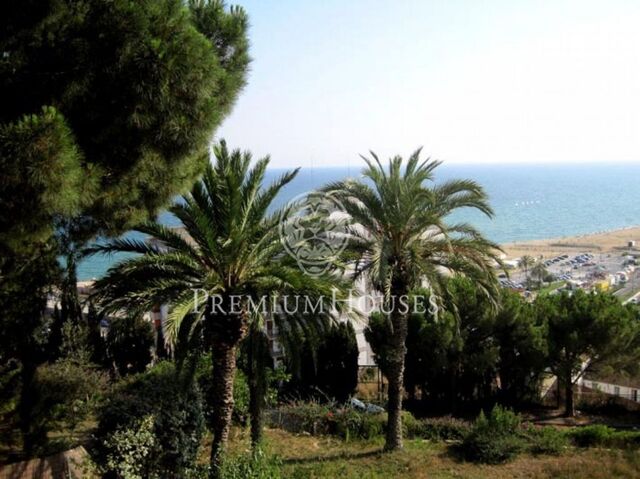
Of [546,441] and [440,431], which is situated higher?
[546,441]

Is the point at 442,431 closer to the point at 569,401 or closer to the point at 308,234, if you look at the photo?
the point at 308,234

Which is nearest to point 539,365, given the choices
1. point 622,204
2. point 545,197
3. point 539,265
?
point 539,265

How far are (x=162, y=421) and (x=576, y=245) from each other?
9152cm

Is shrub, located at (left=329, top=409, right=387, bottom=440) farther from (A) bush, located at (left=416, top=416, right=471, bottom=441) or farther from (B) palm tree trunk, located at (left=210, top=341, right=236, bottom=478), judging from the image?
(B) palm tree trunk, located at (left=210, top=341, right=236, bottom=478)

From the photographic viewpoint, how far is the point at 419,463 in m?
10.4

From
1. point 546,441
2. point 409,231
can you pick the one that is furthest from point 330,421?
point 409,231

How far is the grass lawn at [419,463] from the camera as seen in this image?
9703mm

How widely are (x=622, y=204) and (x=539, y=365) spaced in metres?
161

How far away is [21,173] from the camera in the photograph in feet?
15.2

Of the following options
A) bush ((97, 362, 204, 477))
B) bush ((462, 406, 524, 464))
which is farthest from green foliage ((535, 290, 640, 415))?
bush ((97, 362, 204, 477))

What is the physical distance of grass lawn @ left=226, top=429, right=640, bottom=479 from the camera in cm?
970

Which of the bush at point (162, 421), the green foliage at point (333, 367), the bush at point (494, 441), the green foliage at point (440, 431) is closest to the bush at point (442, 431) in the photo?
the green foliage at point (440, 431)

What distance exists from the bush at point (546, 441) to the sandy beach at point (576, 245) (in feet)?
229

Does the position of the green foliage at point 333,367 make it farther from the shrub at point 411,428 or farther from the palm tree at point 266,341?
the palm tree at point 266,341
